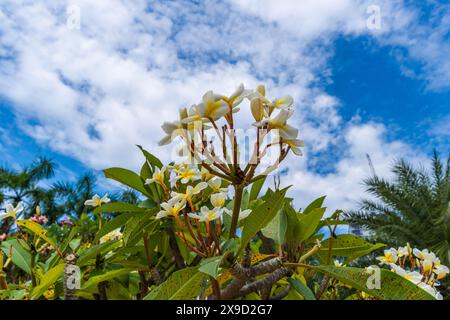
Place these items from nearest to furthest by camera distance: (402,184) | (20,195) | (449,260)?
1. (449,260)
2. (402,184)
3. (20,195)

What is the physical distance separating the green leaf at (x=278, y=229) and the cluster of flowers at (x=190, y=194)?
Answer: 100 mm

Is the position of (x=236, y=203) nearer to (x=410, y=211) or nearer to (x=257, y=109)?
(x=257, y=109)

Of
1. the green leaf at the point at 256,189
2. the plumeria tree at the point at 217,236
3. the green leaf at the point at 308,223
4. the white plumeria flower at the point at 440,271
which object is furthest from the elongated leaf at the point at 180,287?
the white plumeria flower at the point at 440,271

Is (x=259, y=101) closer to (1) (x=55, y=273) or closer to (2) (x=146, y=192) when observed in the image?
(2) (x=146, y=192)

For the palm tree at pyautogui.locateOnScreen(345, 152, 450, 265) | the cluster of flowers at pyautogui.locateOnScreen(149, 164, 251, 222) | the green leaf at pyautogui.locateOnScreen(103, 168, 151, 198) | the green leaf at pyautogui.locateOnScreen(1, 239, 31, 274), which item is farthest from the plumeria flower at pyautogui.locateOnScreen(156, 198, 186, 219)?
the palm tree at pyautogui.locateOnScreen(345, 152, 450, 265)

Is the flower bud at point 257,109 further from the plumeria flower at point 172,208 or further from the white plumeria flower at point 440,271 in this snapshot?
the white plumeria flower at point 440,271

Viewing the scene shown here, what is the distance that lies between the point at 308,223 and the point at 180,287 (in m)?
0.37

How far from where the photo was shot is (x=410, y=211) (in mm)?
9109

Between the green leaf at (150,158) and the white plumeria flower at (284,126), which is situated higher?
the green leaf at (150,158)

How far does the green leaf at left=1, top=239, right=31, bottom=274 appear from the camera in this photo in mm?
1156

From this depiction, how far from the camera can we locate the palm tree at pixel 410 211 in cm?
881

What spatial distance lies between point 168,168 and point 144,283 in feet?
1.07
